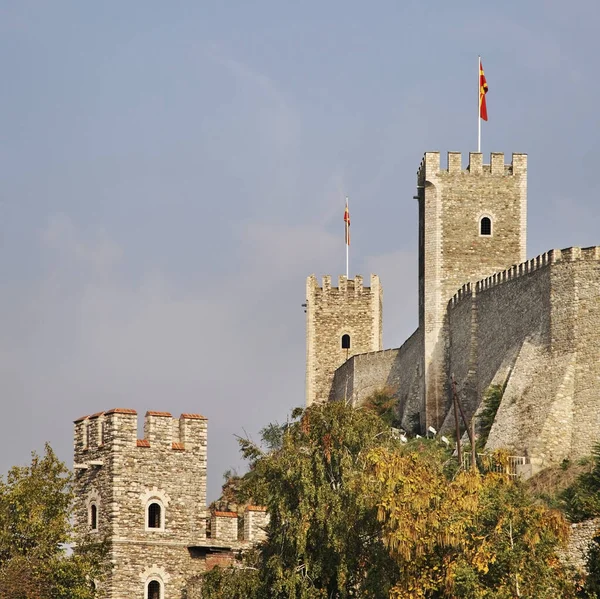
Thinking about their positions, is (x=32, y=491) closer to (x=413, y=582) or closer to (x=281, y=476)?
(x=281, y=476)

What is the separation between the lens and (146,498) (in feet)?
136

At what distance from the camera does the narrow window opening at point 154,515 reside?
41.5m

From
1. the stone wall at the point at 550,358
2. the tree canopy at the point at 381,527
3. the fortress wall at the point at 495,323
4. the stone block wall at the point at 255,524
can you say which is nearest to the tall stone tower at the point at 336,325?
the fortress wall at the point at 495,323

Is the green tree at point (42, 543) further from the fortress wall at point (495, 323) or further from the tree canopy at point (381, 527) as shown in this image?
the fortress wall at point (495, 323)

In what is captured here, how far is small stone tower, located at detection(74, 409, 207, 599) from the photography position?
134ft

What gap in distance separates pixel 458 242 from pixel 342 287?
1698cm

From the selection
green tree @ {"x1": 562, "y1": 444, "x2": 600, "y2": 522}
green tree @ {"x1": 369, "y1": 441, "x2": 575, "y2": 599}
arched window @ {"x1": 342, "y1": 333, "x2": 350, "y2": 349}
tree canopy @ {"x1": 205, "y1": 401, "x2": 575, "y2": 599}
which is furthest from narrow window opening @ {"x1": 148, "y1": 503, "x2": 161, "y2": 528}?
arched window @ {"x1": 342, "y1": 333, "x2": 350, "y2": 349}

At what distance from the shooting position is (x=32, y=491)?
137ft

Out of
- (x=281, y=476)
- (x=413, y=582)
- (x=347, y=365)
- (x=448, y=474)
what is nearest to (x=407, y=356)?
(x=347, y=365)

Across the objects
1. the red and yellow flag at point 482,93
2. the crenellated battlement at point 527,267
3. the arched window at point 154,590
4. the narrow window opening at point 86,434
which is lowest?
the arched window at point 154,590

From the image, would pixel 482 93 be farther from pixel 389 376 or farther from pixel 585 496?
pixel 585 496

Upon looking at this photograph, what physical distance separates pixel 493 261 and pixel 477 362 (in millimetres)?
4771

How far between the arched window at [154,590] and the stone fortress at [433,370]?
0.02 m

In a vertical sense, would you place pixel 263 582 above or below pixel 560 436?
below
